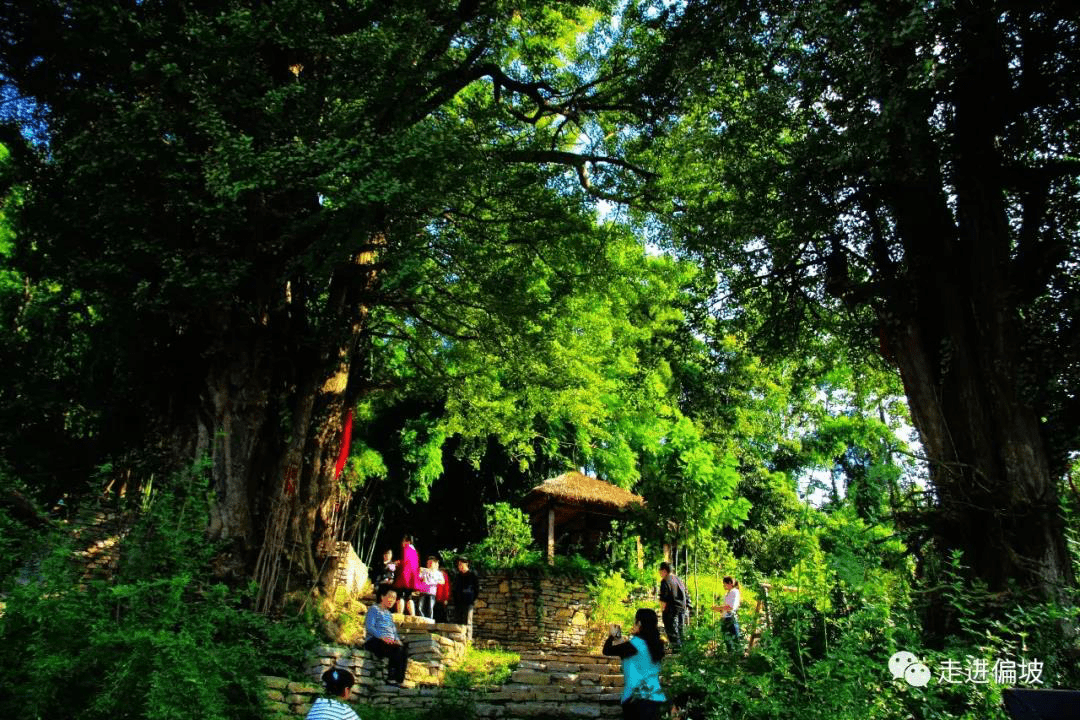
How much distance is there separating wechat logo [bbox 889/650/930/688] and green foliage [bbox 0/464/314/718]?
4320 mm

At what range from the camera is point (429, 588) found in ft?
50.1

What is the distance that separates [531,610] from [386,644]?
6975 millimetres

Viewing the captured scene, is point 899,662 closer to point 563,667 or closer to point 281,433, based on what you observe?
point 563,667

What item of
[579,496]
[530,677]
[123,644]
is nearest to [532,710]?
[530,677]

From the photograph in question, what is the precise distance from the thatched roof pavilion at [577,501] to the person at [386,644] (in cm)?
812

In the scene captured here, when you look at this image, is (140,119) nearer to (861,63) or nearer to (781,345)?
(861,63)

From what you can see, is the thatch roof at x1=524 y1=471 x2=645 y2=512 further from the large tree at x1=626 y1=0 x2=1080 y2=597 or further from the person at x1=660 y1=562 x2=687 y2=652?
the large tree at x1=626 y1=0 x2=1080 y2=597

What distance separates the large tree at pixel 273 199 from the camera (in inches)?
335

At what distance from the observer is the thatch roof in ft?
62.8

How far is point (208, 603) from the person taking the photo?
6441 millimetres

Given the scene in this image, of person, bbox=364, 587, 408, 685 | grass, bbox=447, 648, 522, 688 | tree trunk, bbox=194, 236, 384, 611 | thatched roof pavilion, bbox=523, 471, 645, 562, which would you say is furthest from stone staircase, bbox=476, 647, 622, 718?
thatched roof pavilion, bbox=523, 471, 645, 562

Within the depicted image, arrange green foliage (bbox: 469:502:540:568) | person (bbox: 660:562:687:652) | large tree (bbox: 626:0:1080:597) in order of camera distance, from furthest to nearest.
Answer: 1. green foliage (bbox: 469:502:540:568)
2. person (bbox: 660:562:687:652)
3. large tree (bbox: 626:0:1080:597)

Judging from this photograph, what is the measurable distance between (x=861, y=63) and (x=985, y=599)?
15.2ft

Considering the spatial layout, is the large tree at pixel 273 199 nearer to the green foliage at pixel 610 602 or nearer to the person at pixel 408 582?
the person at pixel 408 582
